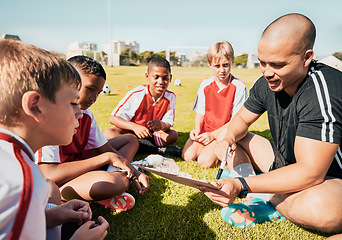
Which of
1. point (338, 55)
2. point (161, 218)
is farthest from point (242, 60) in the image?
point (161, 218)

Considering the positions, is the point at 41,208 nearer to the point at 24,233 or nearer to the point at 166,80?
the point at 24,233

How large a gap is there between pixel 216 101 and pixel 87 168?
7.44 feet

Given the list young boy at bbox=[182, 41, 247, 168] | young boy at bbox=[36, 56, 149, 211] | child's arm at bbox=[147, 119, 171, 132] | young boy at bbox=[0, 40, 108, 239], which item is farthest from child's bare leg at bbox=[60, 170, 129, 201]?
young boy at bbox=[182, 41, 247, 168]

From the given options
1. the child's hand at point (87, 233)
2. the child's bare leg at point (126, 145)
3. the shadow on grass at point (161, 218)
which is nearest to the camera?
the child's hand at point (87, 233)

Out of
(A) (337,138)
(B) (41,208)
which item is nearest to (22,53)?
(B) (41,208)

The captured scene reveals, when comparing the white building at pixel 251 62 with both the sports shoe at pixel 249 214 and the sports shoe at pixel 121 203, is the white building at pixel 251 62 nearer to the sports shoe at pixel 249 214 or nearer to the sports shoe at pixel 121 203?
the sports shoe at pixel 249 214

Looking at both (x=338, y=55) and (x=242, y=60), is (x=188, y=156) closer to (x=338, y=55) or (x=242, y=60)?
(x=338, y=55)

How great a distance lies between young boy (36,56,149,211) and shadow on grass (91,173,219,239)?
0.11 m

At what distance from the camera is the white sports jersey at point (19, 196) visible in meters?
0.77

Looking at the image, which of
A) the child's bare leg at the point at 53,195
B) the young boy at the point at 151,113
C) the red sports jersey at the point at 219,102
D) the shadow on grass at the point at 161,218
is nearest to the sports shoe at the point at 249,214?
the shadow on grass at the point at 161,218

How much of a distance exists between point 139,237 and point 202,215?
58cm

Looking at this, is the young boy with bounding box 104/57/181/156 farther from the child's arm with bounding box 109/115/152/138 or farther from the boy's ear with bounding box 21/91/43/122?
the boy's ear with bounding box 21/91/43/122

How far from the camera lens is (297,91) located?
1896mm

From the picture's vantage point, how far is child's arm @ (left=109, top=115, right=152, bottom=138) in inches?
133
